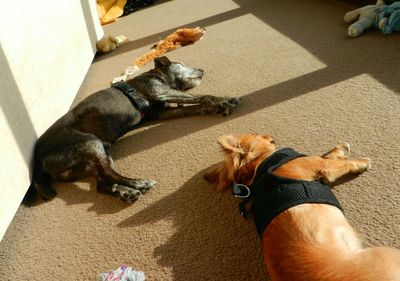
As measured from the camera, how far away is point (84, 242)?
1.57 metres

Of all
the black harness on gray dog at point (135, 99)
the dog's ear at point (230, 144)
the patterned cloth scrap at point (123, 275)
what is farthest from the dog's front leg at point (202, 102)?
the patterned cloth scrap at point (123, 275)

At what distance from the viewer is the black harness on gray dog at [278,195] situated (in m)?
1.15

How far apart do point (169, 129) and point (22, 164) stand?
0.80 metres

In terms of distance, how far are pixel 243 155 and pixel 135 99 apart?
1.05 metres

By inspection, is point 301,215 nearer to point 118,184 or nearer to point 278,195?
point 278,195

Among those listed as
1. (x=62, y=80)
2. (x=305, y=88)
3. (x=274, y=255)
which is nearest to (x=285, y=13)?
(x=305, y=88)

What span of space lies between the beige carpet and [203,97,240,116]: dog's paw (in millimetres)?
45

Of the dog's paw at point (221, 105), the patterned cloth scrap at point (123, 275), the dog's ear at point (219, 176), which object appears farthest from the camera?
the dog's paw at point (221, 105)

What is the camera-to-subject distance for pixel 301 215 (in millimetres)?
1114

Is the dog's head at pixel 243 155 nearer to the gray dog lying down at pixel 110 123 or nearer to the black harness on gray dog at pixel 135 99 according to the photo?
the gray dog lying down at pixel 110 123

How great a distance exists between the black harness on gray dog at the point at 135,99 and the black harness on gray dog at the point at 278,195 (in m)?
1.16

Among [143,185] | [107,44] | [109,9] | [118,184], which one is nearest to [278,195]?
[143,185]

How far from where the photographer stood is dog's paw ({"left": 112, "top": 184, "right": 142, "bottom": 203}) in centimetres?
169

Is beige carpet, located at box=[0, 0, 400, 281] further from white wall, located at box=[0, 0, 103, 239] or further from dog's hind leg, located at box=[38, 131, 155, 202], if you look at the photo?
white wall, located at box=[0, 0, 103, 239]
